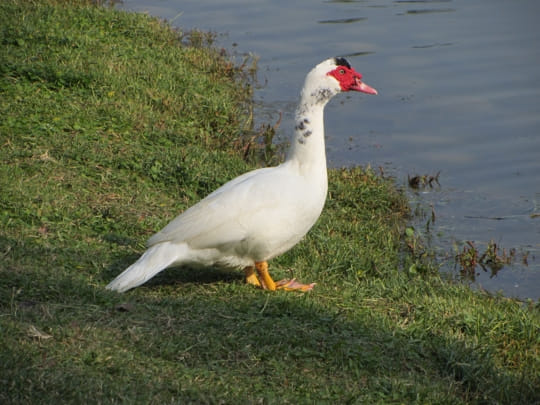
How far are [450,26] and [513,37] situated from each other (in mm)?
1012

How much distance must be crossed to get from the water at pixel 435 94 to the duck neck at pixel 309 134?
6.99 feet

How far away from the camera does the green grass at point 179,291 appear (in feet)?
12.8

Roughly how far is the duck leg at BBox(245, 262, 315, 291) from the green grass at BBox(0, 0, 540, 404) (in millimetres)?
87

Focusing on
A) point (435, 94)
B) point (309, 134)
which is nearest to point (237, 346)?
point (309, 134)

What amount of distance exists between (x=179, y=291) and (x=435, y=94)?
6078 millimetres

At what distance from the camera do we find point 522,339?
5.11 metres

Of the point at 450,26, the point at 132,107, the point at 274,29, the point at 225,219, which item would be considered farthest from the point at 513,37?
the point at 225,219

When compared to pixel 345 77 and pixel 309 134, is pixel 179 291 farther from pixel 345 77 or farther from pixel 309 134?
pixel 345 77

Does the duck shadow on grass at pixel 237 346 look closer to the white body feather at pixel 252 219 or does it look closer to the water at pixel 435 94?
the white body feather at pixel 252 219

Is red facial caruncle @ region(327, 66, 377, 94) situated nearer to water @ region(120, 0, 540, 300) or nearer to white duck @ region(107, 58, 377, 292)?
white duck @ region(107, 58, 377, 292)

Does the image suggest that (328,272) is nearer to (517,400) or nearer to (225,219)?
(225,219)

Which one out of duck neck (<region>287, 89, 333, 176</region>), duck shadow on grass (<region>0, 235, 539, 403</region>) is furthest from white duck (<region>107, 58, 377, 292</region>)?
duck shadow on grass (<region>0, 235, 539, 403</region>)

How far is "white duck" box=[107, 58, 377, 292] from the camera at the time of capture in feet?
16.4

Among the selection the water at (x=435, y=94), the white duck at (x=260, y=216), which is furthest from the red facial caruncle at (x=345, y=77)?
the water at (x=435, y=94)
